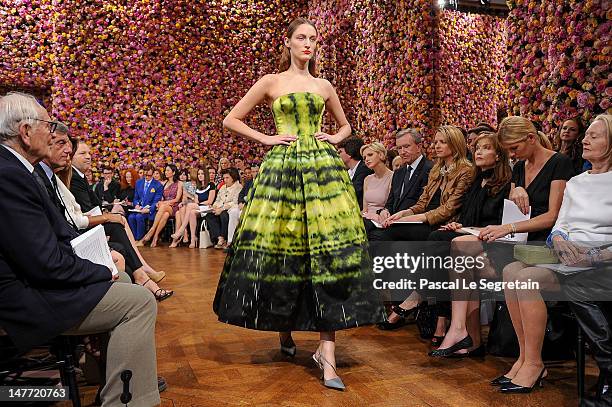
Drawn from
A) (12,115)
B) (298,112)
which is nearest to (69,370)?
(12,115)

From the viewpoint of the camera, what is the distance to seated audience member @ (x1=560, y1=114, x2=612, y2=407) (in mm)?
2082

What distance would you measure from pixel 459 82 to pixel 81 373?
22.0 ft

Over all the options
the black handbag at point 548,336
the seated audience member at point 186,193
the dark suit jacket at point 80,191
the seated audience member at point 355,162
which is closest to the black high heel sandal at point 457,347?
the black handbag at point 548,336

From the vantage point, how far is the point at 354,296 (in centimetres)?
265

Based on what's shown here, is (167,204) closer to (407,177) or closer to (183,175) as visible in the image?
(183,175)

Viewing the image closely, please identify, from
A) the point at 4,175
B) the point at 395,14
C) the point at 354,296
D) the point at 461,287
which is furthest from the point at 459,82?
the point at 4,175

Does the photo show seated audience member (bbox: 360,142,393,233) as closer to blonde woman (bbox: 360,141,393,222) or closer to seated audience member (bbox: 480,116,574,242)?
blonde woman (bbox: 360,141,393,222)

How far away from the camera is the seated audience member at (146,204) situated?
9.32 meters

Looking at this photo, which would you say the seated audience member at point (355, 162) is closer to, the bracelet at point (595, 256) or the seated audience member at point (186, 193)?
the bracelet at point (595, 256)

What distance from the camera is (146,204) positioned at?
9.41 metres

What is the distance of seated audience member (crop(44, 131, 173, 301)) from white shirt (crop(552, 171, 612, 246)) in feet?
7.74

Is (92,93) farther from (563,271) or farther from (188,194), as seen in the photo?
(563,271)

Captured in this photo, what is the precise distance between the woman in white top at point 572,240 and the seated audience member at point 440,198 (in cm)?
87

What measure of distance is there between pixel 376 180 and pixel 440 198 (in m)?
0.80
